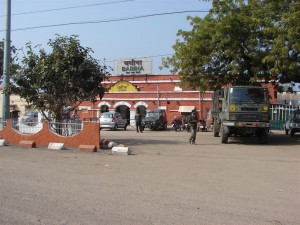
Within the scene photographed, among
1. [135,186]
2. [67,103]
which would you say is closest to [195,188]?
[135,186]

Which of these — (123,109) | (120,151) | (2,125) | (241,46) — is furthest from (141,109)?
(120,151)

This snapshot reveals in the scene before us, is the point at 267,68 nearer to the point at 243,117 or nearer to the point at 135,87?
the point at 243,117

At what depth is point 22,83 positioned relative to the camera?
19281 millimetres

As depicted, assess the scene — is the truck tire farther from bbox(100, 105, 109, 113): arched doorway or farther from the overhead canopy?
bbox(100, 105, 109, 113): arched doorway

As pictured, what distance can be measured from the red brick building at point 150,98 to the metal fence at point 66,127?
2365 centimetres

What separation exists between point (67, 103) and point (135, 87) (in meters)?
23.8

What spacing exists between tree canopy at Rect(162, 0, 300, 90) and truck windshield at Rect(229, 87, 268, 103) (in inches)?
48.1

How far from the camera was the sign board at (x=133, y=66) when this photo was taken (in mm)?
43938

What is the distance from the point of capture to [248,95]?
64.5 feet

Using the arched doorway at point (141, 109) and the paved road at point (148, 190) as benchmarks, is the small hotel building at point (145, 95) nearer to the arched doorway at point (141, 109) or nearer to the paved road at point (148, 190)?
the arched doorway at point (141, 109)

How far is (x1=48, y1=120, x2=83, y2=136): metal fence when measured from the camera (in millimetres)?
17375

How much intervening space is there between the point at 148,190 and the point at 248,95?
41.3 feet

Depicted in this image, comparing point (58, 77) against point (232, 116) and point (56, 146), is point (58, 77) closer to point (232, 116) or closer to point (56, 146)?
point (56, 146)

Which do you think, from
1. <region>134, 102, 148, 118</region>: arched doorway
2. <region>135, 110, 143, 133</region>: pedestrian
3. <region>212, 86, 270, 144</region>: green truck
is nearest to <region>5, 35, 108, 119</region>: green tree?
<region>212, 86, 270, 144</region>: green truck
